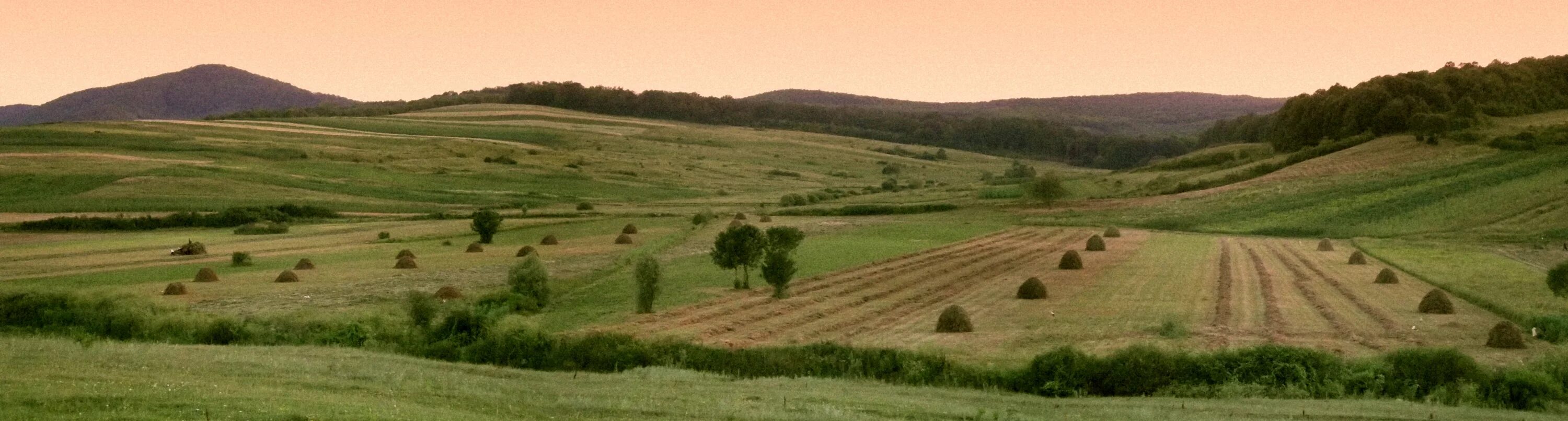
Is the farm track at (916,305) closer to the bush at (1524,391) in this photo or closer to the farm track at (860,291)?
the farm track at (860,291)

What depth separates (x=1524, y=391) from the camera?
21844 mm

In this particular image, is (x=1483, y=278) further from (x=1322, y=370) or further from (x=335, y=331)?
(x=335, y=331)

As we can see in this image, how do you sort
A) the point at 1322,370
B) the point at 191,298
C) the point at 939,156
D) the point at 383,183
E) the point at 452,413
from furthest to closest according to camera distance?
the point at 939,156, the point at 383,183, the point at 191,298, the point at 1322,370, the point at 452,413

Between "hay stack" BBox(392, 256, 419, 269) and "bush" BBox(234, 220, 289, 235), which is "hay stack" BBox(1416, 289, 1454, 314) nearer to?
"hay stack" BBox(392, 256, 419, 269)

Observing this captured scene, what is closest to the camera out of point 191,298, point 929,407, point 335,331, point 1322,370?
point 929,407

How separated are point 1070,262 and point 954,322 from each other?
717 inches

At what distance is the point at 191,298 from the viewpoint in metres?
36.0

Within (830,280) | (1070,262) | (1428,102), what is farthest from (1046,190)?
(830,280)

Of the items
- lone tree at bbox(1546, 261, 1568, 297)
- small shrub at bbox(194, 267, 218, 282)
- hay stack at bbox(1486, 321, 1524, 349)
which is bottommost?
small shrub at bbox(194, 267, 218, 282)

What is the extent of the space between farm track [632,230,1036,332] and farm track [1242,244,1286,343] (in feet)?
38.0

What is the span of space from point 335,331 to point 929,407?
15.9m

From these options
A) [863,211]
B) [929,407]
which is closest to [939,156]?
[863,211]

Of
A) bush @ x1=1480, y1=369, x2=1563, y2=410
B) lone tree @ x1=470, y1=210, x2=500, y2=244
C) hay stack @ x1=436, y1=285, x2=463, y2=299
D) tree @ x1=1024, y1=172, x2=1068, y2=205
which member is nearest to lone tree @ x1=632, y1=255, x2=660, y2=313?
hay stack @ x1=436, y1=285, x2=463, y2=299

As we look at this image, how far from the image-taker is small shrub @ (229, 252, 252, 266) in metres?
46.7
